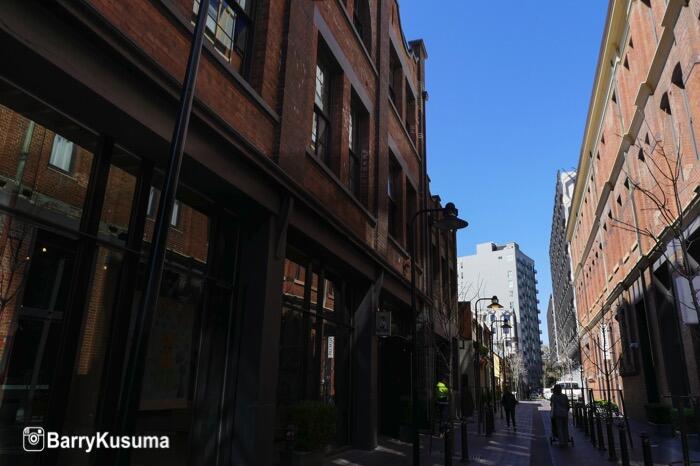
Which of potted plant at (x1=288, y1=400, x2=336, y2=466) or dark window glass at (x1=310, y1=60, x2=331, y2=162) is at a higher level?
dark window glass at (x1=310, y1=60, x2=331, y2=162)

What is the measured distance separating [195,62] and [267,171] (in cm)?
407

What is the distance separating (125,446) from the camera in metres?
3.24

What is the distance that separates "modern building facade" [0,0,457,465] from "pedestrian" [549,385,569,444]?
6465 millimetres

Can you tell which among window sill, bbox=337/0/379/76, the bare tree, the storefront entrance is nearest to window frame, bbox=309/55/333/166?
window sill, bbox=337/0/379/76

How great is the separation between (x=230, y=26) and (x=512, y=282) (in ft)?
446

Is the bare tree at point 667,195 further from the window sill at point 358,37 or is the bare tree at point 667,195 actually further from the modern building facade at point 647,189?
the window sill at point 358,37

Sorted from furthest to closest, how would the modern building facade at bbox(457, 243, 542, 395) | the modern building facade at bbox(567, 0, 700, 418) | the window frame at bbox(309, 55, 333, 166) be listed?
1. the modern building facade at bbox(457, 243, 542, 395)
2. the modern building facade at bbox(567, 0, 700, 418)
3. the window frame at bbox(309, 55, 333, 166)

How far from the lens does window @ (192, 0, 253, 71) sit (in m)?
8.06

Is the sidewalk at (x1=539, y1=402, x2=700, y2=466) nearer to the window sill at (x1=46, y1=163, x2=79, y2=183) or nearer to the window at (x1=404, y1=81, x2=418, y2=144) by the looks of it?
the window sill at (x1=46, y1=163, x2=79, y2=183)

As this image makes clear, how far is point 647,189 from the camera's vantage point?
70.6 ft

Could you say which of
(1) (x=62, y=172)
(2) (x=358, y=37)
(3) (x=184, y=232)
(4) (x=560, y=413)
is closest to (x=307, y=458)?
(3) (x=184, y=232)

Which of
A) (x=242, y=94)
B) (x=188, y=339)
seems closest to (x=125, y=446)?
(x=188, y=339)

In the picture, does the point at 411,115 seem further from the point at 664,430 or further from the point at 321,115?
the point at 664,430

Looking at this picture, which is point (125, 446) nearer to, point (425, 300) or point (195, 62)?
point (195, 62)
